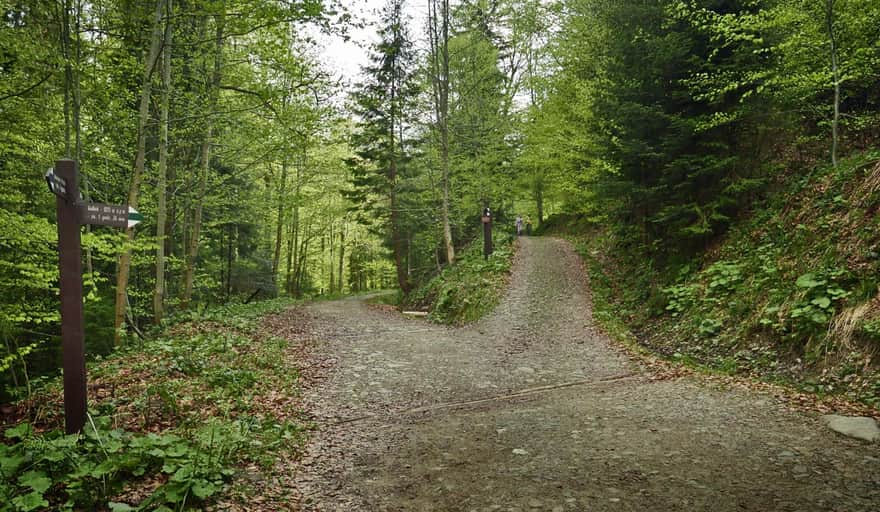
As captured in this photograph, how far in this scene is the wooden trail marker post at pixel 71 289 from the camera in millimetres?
3945

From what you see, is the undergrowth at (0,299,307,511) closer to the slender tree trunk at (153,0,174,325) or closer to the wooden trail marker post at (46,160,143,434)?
the wooden trail marker post at (46,160,143,434)

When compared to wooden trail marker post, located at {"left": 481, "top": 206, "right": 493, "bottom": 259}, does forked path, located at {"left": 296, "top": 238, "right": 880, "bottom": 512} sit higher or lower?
lower

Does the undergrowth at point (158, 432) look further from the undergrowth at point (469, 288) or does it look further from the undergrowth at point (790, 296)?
the undergrowth at point (790, 296)

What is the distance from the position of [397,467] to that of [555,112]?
15862 millimetres

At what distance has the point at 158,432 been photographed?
466 centimetres

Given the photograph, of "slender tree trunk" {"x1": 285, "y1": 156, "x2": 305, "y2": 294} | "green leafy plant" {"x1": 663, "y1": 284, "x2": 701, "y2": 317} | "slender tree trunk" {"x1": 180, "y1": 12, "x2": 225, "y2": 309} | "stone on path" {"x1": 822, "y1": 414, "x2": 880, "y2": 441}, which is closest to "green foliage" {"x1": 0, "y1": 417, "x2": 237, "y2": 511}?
"stone on path" {"x1": 822, "y1": 414, "x2": 880, "y2": 441}

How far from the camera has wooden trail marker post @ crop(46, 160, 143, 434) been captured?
155 inches

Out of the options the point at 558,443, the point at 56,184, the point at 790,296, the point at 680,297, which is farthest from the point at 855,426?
the point at 56,184

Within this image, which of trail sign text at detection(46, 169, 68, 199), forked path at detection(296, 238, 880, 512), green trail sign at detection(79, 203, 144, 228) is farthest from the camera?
green trail sign at detection(79, 203, 144, 228)

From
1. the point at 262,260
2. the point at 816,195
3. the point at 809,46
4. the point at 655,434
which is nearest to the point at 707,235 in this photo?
the point at 816,195

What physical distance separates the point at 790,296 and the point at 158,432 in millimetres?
8686

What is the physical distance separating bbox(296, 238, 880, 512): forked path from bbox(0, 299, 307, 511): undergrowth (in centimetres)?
67

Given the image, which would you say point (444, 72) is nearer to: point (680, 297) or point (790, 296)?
point (680, 297)

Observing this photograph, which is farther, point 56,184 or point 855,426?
point 855,426
